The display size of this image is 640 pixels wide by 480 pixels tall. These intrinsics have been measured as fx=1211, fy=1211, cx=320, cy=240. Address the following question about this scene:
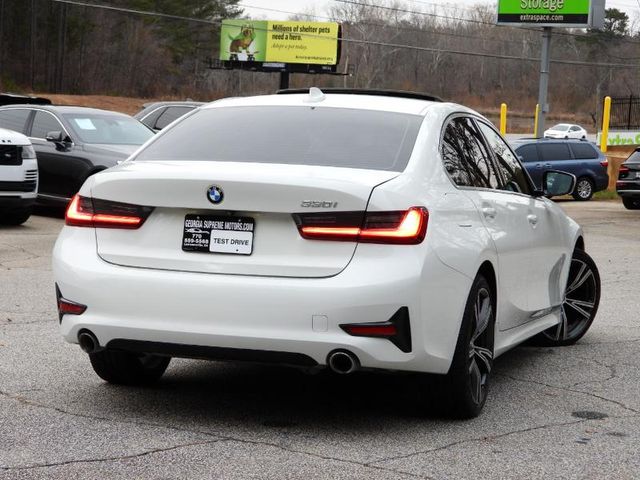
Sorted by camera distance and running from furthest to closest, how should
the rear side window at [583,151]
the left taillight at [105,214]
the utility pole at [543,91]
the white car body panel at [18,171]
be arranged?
1. the utility pole at [543,91]
2. the rear side window at [583,151]
3. the white car body panel at [18,171]
4. the left taillight at [105,214]

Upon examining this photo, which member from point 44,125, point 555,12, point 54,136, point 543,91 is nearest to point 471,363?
point 54,136

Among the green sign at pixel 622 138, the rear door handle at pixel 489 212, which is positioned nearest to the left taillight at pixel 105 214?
the rear door handle at pixel 489 212

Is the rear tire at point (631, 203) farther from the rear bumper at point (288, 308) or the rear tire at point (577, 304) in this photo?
the rear bumper at point (288, 308)

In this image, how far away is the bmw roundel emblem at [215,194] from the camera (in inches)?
212

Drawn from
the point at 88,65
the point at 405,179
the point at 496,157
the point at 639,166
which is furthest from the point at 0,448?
the point at 88,65

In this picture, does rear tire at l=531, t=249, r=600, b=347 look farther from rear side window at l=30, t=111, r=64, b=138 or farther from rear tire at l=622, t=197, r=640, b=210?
rear tire at l=622, t=197, r=640, b=210

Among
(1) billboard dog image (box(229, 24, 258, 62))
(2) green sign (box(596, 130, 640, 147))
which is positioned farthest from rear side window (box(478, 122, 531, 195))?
(1) billboard dog image (box(229, 24, 258, 62))

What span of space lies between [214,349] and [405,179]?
3.78 ft

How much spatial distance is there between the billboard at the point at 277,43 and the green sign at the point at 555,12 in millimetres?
30931

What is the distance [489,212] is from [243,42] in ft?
251

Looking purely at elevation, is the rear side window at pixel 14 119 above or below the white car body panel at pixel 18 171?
above

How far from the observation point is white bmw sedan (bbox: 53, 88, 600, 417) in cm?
525

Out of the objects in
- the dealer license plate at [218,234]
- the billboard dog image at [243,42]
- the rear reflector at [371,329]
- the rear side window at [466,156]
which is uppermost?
the billboard dog image at [243,42]

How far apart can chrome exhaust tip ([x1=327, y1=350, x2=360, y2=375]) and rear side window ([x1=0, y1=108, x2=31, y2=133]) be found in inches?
586
